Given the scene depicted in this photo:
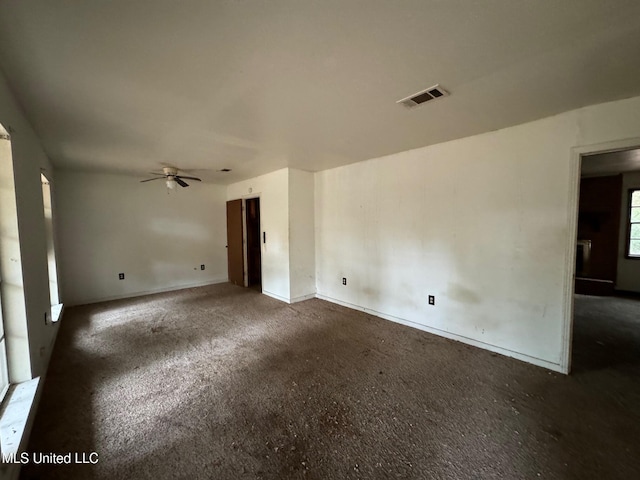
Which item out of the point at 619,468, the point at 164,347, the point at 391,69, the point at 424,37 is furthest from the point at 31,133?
the point at 619,468

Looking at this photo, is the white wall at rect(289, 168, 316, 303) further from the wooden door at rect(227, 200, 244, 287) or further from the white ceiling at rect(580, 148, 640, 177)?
the white ceiling at rect(580, 148, 640, 177)

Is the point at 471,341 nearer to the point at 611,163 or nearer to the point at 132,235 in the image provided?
the point at 611,163

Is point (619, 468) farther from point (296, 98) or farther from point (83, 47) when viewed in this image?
point (83, 47)

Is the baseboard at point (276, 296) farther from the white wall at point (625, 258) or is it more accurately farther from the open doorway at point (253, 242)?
the white wall at point (625, 258)

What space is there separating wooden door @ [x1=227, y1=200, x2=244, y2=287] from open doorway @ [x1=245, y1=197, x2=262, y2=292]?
0.54 feet

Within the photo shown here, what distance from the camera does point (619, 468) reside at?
56.0 inches

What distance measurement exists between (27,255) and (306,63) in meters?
2.62

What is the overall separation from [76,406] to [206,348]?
1.07 meters

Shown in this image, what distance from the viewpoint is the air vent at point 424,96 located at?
1826mm

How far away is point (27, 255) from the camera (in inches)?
80.9

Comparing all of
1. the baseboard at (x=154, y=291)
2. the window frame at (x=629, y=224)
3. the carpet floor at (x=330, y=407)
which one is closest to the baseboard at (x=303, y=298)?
the carpet floor at (x=330, y=407)

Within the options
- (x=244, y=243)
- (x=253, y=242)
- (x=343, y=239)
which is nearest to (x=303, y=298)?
(x=343, y=239)

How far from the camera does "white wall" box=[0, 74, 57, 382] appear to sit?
187 cm

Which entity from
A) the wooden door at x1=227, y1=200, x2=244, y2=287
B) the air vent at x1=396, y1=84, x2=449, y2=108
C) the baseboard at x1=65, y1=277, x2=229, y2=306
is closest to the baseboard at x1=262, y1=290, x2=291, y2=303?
the wooden door at x1=227, y1=200, x2=244, y2=287
